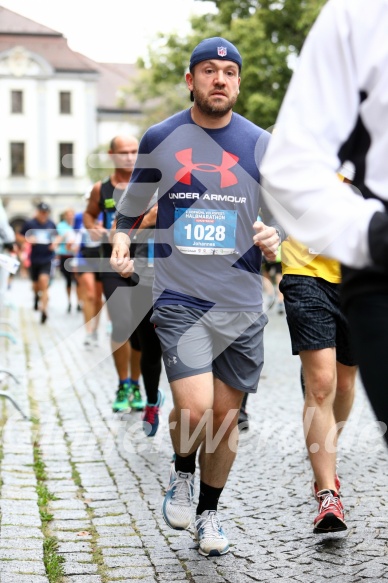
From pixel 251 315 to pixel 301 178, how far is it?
91.1 inches

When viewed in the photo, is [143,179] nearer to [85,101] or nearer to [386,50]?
[386,50]

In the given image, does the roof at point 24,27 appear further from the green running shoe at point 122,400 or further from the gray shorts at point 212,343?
the gray shorts at point 212,343

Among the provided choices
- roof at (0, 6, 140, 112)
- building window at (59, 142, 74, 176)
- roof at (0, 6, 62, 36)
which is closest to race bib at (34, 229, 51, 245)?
roof at (0, 6, 62, 36)

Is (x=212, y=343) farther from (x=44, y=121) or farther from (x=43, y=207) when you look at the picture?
(x=44, y=121)

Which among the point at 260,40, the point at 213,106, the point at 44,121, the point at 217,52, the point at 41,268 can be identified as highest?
the point at 217,52

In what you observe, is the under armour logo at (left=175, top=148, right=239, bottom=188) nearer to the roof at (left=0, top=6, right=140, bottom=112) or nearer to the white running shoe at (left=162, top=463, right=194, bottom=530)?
the white running shoe at (left=162, top=463, right=194, bottom=530)

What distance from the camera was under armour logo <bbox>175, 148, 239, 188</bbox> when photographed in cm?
454

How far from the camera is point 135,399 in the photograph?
821 cm

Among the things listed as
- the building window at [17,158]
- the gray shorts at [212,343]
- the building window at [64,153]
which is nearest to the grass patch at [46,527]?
the gray shorts at [212,343]

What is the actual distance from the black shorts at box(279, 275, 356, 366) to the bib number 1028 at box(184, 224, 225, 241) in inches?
23.4

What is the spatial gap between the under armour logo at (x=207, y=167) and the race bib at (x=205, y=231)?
128mm

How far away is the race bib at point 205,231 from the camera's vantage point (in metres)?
4.52

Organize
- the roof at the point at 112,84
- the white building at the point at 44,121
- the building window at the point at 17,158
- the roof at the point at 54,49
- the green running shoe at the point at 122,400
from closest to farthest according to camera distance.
→ the green running shoe at the point at 122,400 → the roof at the point at 54,49 → the white building at the point at 44,121 → the building window at the point at 17,158 → the roof at the point at 112,84

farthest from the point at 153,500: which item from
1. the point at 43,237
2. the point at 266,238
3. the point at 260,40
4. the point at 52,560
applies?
the point at 260,40
